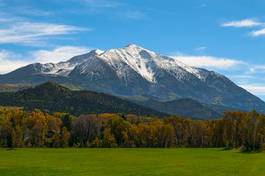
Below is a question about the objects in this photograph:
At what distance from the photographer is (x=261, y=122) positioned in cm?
19412

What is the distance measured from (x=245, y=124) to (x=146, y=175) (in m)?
128

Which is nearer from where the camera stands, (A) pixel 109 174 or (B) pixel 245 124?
(A) pixel 109 174

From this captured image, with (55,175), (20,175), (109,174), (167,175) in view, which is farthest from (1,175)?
(167,175)

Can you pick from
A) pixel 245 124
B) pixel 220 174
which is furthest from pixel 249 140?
pixel 220 174

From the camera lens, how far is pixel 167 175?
251ft

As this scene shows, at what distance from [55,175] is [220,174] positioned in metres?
24.3

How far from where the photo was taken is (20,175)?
74250 millimetres

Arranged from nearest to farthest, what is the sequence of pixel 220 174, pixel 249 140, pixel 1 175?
1. pixel 1 175
2. pixel 220 174
3. pixel 249 140

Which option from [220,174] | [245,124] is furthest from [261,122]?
[220,174]

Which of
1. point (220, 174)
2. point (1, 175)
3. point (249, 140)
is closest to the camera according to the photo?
point (1, 175)

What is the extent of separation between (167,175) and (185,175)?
115 inches

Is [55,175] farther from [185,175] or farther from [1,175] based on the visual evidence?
[185,175]

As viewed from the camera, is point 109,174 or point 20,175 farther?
point 109,174

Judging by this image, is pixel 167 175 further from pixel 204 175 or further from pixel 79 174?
pixel 79 174
